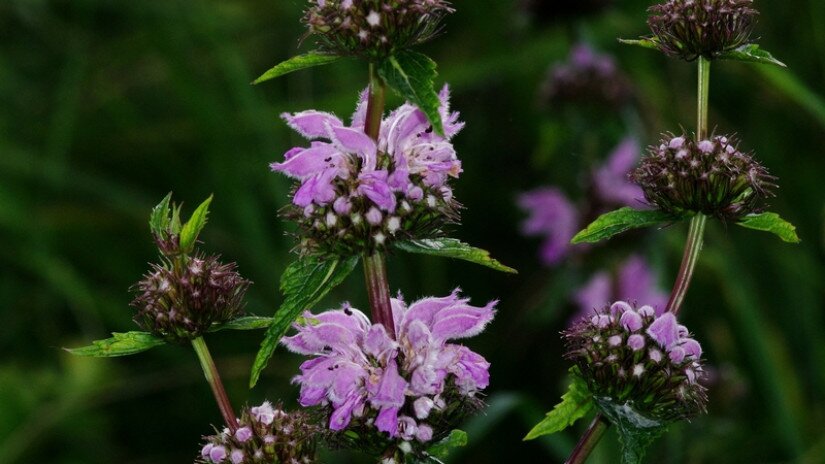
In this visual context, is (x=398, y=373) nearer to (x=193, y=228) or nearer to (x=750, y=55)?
(x=193, y=228)

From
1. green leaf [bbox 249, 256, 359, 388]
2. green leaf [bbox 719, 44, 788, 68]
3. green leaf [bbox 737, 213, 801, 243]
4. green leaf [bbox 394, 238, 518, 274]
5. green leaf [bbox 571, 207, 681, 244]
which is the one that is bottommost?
green leaf [bbox 737, 213, 801, 243]

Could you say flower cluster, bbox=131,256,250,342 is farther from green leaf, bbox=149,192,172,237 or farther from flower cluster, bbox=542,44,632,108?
flower cluster, bbox=542,44,632,108

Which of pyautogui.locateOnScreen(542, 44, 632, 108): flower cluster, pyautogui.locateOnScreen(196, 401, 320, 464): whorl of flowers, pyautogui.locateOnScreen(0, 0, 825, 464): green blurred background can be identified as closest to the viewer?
pyautogui.locateOnScreen(196, 401, 320, 464): whorl of flowers

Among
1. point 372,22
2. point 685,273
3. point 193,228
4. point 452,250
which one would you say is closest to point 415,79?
point 372,22

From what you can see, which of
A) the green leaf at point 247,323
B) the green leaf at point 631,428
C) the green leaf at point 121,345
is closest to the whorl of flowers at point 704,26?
the green leaf at point 631,428

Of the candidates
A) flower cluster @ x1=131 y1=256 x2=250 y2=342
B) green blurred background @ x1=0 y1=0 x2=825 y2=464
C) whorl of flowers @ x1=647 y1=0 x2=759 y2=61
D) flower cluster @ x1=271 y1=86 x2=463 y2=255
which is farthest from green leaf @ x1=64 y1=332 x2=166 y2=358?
green blurred background @ x1=0 y1=0 x2=825 y2=464
